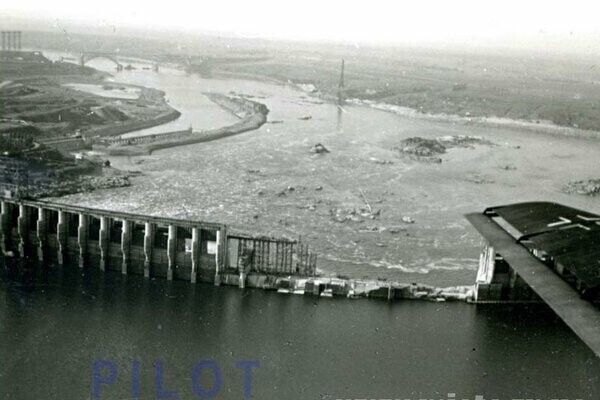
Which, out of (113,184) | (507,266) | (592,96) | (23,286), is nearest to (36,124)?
(113,184)

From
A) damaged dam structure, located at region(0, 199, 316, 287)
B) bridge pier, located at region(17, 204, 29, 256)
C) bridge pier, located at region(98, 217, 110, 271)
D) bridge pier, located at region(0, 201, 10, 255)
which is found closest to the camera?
damaged dam structure, located at region(0, 199, 316, 287)

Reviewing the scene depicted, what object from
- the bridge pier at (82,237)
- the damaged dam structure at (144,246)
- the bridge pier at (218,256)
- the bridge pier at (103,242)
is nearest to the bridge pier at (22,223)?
the damaged dam structure at (144,246)

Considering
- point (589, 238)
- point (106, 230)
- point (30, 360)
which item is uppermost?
point (589, 238)

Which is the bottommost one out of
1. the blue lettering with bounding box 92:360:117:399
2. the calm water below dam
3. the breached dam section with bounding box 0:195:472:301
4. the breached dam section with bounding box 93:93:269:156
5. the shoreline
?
the blue lettering with bounding box 92:360:117:399

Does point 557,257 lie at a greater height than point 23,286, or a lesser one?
greater

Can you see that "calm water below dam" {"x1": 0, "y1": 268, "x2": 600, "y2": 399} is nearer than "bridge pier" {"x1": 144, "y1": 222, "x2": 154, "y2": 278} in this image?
Yes

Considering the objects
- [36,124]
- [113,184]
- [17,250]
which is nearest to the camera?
[17,250]

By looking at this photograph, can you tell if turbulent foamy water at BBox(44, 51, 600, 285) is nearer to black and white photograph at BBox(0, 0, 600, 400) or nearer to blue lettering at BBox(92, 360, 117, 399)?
black and white photograph at BBox(0, 0, 600, 400)

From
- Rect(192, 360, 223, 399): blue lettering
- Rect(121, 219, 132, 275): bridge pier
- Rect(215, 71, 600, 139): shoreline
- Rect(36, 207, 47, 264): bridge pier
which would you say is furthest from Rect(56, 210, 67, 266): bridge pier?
Rect(215, 71, 600, 139): shoreline

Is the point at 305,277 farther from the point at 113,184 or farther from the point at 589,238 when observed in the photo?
the point at 113,184
